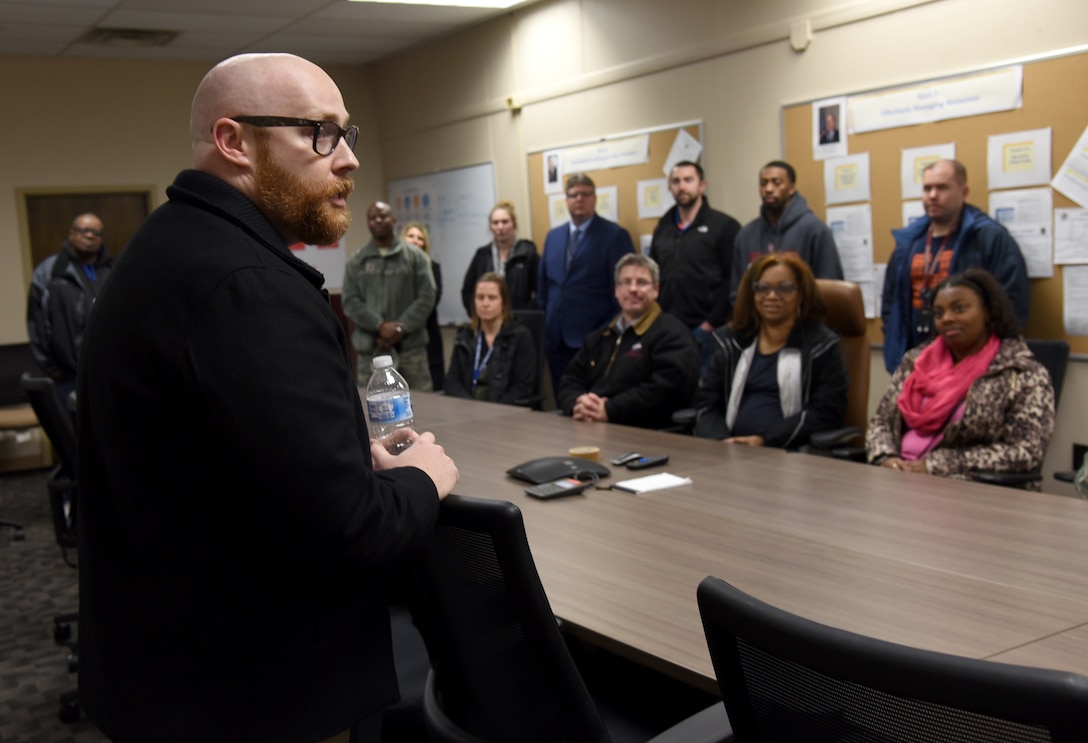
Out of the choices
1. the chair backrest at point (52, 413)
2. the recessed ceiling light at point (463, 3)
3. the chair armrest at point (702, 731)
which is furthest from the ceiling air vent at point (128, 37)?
the chair armrest at point (702, 731)

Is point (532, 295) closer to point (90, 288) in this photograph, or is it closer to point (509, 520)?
point (90, 288)

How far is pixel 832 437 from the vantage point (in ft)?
10.8

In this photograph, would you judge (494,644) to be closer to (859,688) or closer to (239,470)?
(239,470)

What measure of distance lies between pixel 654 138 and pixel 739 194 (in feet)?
2.47

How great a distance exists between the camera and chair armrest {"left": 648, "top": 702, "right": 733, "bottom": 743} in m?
1.24

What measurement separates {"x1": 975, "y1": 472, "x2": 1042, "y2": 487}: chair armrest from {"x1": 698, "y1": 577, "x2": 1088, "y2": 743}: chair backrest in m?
2.08

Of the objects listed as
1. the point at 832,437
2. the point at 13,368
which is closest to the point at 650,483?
the point at 832,437

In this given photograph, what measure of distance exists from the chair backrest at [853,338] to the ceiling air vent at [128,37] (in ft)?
17.5

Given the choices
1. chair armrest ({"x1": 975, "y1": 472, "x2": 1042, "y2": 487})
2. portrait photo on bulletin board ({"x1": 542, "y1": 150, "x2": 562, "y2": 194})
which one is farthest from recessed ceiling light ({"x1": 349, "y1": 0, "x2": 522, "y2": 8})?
chair armrest ({"x1": 975, "y1": 472, "x2": 1042, "y2": 487})

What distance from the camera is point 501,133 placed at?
24.3ft

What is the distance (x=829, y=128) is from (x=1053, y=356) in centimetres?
202

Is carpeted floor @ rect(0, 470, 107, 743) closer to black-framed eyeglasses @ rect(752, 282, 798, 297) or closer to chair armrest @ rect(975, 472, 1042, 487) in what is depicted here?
black-framed eyeglasses @ rect(752, 282, 798, 297)

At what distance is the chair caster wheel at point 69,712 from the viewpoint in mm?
2994

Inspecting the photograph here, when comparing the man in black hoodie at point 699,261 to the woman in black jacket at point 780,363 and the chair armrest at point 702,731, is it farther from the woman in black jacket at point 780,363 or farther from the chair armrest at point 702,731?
the chair armrest at point 702,731
